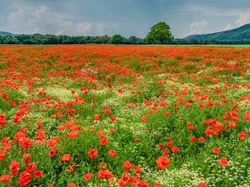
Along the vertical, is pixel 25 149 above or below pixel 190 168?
above

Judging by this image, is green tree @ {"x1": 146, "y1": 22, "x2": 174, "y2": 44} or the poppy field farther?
green tree @ {"x1": 146, "y1": 22, "x2": 174, "y2": 44}

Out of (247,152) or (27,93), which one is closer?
(247,152)

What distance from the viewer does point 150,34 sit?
273 ft

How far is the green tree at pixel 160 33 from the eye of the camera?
81.2 metres

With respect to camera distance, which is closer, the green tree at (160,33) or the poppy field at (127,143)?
the poppy field at (127,143)

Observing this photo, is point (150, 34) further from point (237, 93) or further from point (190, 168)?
point (190, 168)

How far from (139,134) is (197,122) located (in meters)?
1.55

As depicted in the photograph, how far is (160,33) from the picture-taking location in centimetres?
8156

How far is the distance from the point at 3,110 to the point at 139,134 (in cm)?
520

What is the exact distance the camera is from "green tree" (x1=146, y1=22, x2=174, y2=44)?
81188 mm

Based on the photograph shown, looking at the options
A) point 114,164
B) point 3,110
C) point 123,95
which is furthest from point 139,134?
point 3,110

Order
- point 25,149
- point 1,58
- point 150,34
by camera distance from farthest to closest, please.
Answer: point 150,34, point 1,58, point 25,149

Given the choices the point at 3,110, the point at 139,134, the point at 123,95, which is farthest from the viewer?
the point at 123,95

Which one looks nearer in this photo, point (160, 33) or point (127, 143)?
point (127, 143)
